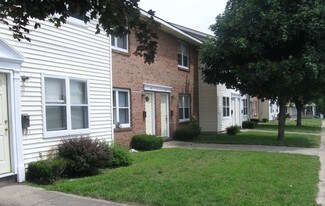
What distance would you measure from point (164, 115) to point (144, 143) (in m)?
4.26

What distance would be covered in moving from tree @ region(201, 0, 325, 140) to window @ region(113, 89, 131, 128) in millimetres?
5024

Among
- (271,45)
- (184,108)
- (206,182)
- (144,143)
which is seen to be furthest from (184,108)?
(206,182)

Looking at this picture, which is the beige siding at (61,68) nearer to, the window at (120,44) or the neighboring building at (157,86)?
the window at (120,44)

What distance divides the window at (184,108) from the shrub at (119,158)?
9.94m

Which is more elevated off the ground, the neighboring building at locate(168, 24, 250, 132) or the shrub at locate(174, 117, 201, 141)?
the neighboring building at locate(168, 24, 250, 132)

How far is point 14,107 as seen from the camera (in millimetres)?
8594

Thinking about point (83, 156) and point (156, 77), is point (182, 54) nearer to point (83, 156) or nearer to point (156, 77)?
point (156, 77)

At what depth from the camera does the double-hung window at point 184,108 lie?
20.9m

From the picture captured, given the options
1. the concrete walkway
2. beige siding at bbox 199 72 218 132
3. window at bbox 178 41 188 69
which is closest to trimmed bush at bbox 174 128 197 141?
window at bbox 178 41 188 69

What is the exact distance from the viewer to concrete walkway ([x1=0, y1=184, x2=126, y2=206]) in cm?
672

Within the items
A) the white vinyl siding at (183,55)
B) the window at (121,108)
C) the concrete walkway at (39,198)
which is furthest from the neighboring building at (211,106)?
the concrete walkway at (39,198)

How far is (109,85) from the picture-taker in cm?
1289

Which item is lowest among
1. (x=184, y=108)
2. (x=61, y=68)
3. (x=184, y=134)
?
(x=184, y=134)

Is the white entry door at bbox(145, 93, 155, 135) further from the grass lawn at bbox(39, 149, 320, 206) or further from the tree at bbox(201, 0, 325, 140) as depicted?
the grass lawn at bbox(39, 149, 320, 206)
